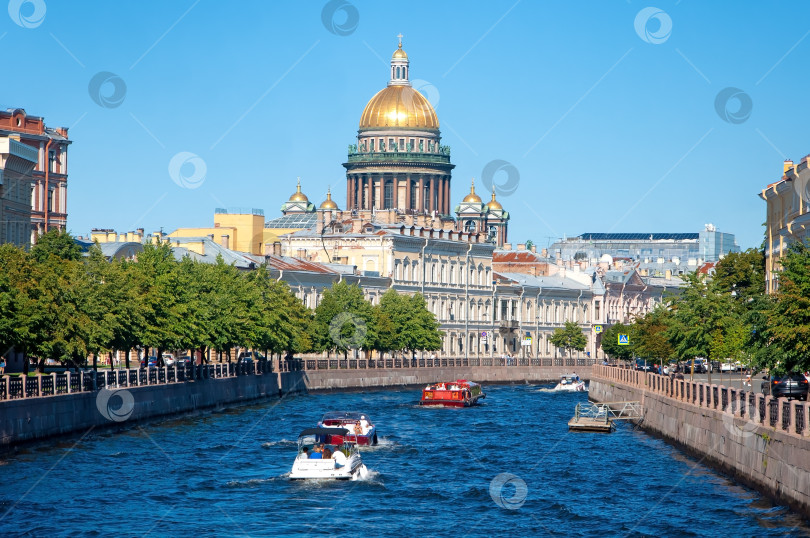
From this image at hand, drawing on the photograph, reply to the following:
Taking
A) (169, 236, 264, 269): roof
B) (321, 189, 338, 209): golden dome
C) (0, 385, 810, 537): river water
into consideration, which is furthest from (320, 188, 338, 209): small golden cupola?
(0, 385, 810, 537): river water

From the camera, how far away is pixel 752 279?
298ft

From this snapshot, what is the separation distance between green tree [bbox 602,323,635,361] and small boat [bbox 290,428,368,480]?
68893 millimetres

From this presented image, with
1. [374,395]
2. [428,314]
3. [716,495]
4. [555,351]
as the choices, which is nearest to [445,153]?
[555,351]

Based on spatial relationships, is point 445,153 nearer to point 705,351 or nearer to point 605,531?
point 705,351

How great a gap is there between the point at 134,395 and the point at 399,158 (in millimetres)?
126634

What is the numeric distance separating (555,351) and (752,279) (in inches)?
2610

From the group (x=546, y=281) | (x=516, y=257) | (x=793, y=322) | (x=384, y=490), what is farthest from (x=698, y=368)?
(x=384, y=490)

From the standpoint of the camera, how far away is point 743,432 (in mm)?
42031

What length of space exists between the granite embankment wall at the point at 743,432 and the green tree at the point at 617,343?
179ft

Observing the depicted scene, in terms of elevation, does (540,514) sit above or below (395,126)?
below

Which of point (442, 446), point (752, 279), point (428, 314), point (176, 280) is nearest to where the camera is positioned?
point (442, 446)

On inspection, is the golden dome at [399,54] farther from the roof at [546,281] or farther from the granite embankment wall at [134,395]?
the granite embankment wall at [134,395]

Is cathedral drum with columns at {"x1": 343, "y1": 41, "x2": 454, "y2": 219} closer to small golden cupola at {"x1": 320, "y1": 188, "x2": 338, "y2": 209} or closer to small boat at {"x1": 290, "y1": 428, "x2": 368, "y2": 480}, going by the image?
small golden cupola at {"x1": 320, "y1": 188, "x2": 338, "y2": 209}

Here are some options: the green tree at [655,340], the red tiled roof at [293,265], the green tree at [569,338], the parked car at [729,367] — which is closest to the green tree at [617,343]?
the green tree at [569,338]
